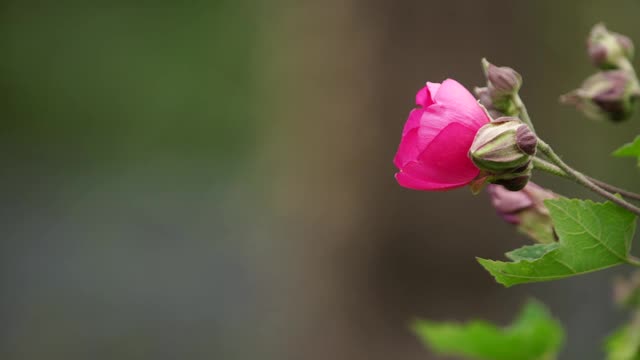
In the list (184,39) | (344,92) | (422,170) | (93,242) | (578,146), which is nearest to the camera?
(422,170)

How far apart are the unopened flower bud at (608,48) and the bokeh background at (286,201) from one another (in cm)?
219

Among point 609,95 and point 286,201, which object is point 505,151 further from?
point 286,201

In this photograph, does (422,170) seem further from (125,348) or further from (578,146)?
(125,348)

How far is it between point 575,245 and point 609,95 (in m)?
0.19

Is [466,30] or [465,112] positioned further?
[466,30]

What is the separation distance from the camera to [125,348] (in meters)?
4.34

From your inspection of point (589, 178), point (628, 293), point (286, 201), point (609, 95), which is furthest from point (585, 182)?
point (286, 201)

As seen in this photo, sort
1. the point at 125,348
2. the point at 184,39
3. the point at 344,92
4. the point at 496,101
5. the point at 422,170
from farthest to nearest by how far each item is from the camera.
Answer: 1. the point at 184,39
2. the point at 125,348
3. the point at 344,92
4. the point at 496,101
5. the point at 422,170

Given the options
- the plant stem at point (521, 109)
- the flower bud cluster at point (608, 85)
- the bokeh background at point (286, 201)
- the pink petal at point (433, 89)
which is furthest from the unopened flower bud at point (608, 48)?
the bokeh background at point (286, 201)

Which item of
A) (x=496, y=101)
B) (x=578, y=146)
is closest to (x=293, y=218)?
(x=578, y=146)

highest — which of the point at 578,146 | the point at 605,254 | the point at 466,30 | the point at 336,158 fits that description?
the point at 605,254

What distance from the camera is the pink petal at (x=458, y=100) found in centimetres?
55

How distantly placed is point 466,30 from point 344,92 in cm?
79

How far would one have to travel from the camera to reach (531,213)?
0.68 m
